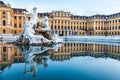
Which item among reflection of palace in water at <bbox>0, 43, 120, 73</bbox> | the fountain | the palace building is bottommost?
reflection of palace in water at <bbox>0, 43, 120, 73</bbox>

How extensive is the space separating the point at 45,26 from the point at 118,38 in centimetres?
1622

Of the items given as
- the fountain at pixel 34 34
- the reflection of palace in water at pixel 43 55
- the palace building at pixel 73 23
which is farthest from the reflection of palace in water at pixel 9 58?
the palace building at pixel 73 23

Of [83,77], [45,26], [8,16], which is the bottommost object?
[83,77]

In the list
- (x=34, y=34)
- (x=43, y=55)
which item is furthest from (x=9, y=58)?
(x=34, y=34)

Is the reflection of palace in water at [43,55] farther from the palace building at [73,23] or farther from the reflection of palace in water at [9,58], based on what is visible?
the palace building at [73,23]

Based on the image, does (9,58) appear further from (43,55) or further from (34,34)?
(34,34)

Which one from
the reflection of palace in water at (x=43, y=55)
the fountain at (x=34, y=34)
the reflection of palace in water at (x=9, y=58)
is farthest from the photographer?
the fountain at (x=34, y=34)

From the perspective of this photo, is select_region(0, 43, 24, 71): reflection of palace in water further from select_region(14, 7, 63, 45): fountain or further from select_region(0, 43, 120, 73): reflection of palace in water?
select_region(14, 7, 63, 45): fountain

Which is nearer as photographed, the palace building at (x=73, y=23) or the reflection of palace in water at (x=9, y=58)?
the reflection of palace in water at (x=9, y=58)

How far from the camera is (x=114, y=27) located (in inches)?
3226

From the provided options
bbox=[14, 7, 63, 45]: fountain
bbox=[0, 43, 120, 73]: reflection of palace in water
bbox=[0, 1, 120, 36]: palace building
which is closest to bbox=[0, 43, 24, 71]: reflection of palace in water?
bbox=[0, 43, 120, 73]: reflection of palace in water

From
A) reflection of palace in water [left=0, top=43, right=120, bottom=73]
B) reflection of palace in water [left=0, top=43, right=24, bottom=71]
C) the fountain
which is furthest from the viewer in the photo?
the fountain

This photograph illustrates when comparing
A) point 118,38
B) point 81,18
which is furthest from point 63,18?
point 118,38

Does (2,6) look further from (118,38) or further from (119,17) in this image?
(119,17)
